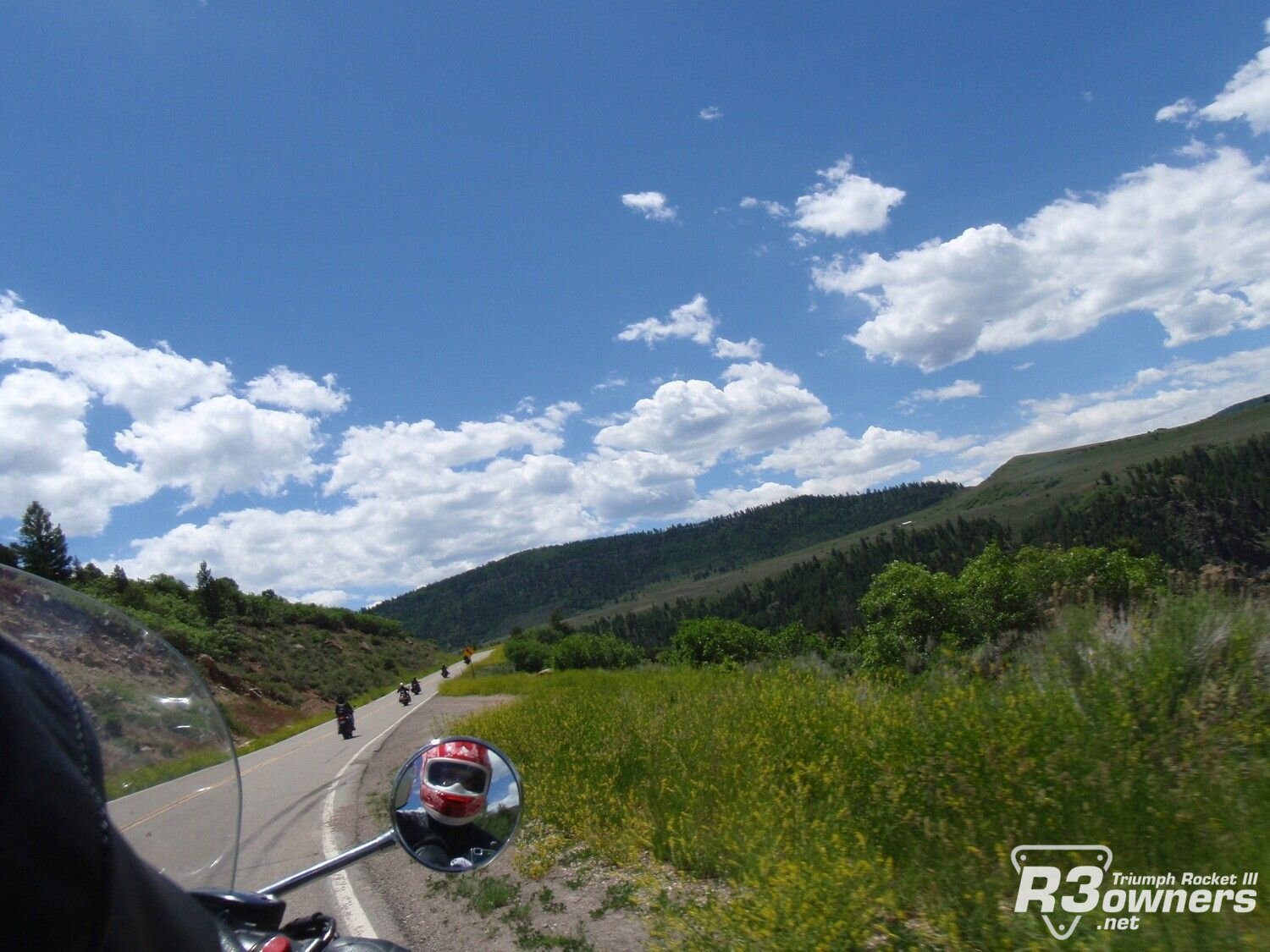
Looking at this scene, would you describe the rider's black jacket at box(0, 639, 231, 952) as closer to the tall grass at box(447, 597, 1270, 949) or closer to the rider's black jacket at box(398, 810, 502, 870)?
the rider's black jacket at box(398, 810, 502, 870)

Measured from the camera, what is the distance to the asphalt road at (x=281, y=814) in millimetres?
1838

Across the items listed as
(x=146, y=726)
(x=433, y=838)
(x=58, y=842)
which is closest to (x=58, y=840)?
(x=58, y=842)

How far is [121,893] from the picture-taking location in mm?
925

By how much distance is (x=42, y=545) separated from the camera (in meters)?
36.9

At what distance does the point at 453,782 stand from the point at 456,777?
16mm

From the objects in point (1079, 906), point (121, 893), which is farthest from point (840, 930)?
point (121, 893)

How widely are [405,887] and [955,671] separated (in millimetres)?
5237

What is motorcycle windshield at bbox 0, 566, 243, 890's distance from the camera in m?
1.72

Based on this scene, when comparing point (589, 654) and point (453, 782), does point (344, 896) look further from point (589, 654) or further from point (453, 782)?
point (589, 654)

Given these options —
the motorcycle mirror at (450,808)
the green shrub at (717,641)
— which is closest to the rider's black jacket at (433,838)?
the motorcycle mirror at (450,808)

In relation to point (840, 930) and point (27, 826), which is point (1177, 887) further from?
point (27, 826)

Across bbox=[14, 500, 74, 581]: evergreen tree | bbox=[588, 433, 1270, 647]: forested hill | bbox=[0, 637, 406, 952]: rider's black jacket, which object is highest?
bbox=[14, 500, 74, 581]: evergreen tree

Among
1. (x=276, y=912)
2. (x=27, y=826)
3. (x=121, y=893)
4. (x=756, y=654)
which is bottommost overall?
(x=756, y=654)

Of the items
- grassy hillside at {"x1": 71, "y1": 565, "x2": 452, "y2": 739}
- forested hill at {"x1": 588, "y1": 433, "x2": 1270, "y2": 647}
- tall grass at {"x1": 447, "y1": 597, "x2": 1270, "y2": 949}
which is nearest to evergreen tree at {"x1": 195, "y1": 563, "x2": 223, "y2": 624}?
grassy hillside at {"x1": 71, "y1": 565, "x2": 452, "y2": 739}
